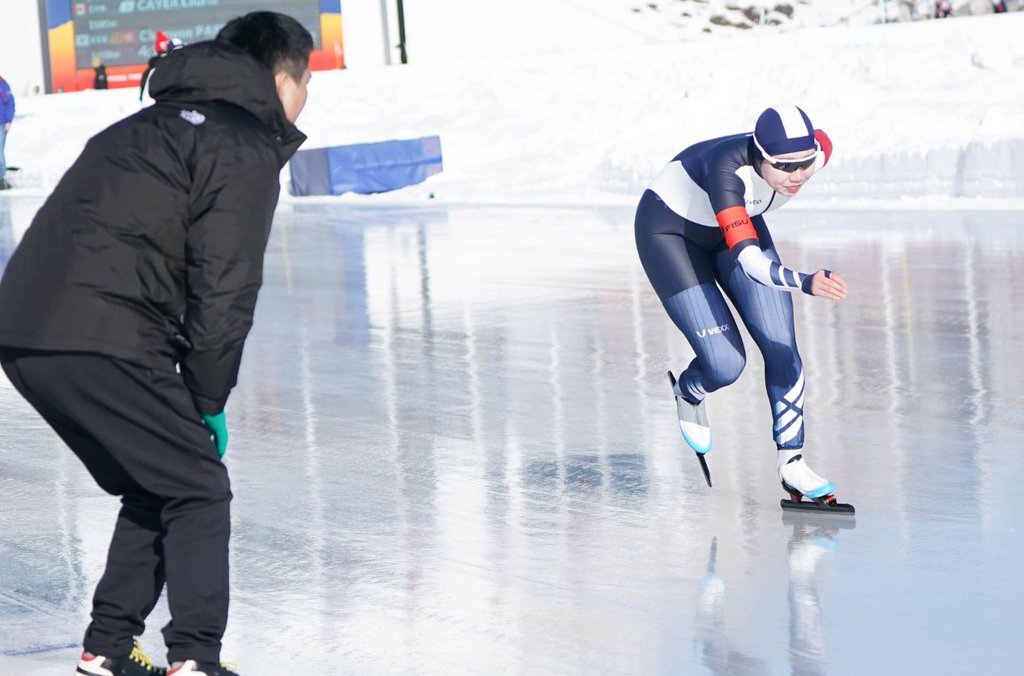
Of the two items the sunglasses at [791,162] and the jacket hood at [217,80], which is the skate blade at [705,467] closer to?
the sunglasses at [791,162]

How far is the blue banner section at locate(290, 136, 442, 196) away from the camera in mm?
22781

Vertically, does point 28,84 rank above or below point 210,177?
above

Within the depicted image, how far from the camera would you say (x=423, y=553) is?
14.1 ft

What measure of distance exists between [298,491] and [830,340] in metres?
3.83

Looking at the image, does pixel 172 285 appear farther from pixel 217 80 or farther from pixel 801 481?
pixel 801 481

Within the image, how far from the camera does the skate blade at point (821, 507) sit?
4.61 metres

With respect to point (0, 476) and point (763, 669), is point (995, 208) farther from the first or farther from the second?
point (763, 669)

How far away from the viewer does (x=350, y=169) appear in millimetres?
22844

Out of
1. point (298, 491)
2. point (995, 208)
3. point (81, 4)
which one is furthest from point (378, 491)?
point (81, 4)

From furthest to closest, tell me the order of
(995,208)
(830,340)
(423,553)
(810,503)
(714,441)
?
1. (995,208)
2. (830,340)
3. (714,441)
4. (810,503)
5. (423,553)

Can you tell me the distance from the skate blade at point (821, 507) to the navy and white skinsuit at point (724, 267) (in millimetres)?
207

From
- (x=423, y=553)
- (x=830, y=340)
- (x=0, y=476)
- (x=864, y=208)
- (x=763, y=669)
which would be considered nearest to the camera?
(x=763, y=669)

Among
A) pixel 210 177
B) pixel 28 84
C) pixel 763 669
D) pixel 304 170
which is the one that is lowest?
pixel 763 669

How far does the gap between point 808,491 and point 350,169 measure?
18.7 m
